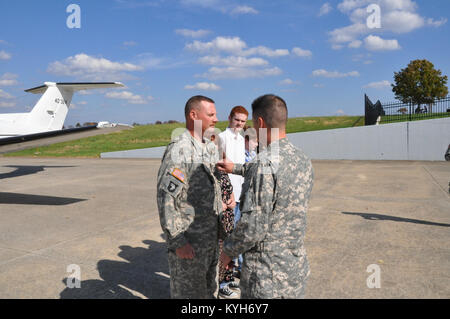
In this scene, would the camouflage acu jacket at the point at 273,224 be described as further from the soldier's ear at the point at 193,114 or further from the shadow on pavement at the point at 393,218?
the shadow on pavement at the point at 393,218

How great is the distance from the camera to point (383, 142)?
53.2ft

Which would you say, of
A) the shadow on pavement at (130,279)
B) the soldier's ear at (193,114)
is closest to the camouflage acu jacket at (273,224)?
the soldier's ear at (193,114)

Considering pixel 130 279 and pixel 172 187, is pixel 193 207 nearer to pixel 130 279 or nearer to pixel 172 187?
pixel 172 187

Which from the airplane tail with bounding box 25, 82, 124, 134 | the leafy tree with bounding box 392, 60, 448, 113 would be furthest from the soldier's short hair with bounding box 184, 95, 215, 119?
the leafy tree with bounding box 392, 60, 448, 113

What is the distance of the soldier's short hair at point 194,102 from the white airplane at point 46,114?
47.0ft

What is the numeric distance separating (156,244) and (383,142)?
15.1 m

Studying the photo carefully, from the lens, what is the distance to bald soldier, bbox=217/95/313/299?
5.51ft

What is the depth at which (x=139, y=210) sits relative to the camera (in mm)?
6781

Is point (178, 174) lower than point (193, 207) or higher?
higher

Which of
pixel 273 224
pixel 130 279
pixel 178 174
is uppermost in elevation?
pixel 178 174

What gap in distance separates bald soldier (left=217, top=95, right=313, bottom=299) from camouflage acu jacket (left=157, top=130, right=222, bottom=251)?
15.2 inches

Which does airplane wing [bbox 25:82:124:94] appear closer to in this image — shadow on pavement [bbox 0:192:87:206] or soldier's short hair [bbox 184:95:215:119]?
shadow on pavement [bbox 0:192:87:206]

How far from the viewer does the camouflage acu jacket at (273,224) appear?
1.68 metres

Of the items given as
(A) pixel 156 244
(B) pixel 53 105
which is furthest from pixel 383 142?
(B) pixel 53 105
